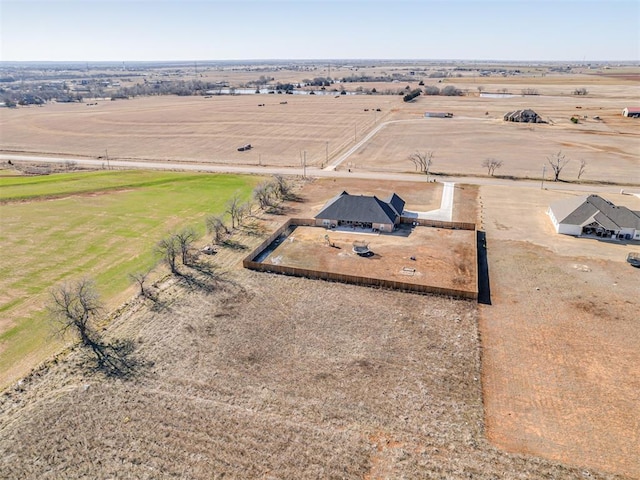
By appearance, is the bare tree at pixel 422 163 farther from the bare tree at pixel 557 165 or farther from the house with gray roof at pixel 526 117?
the house with gray roof at pixel 526 117

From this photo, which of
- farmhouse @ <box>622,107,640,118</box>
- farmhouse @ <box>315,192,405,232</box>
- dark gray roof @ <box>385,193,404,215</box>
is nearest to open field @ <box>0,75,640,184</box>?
farmhouse @ <box>622,107,640,118</box>

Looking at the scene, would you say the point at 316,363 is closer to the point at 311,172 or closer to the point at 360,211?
the point at 360,211

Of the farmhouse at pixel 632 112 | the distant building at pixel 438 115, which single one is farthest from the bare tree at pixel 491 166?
the farmhouse at pixel 632 112

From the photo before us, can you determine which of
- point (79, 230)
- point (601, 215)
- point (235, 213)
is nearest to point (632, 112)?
point (601, 215)

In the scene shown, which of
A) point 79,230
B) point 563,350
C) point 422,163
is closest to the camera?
point 563,350

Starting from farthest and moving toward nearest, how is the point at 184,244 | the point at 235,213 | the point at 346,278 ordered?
1. the point at 235,213
2. the point at 184,244
3. the point at 346,278

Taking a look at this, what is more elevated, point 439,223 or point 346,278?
point 439,223

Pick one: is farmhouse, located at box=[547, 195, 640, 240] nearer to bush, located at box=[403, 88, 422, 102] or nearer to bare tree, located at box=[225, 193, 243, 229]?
bare tree, located at box=[225, 193, 243, 229]
